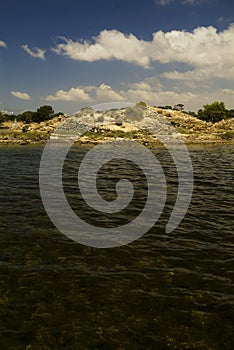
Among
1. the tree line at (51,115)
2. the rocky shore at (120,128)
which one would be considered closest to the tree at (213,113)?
the tree line at (51,115)

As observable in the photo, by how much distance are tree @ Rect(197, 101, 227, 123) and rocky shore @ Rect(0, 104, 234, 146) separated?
22464 mm

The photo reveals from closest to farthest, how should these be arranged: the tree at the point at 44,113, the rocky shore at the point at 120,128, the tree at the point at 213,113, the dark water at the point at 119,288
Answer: the dark water at the point at 119,288 < the rocky shore at the point at 120,128 < the tree at the point at 44,113 < the tree at the point at 213,113

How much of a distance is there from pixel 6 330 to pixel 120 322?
3.64m

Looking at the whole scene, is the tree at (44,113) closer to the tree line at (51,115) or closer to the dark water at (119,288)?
the tree line at (51,115)

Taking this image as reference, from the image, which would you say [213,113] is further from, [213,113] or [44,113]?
[44,113]

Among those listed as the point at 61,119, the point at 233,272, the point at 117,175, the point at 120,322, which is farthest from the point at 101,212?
the point at 61,119

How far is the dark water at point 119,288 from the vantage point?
9.27 meters

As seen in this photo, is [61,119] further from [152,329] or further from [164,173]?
[152,329]

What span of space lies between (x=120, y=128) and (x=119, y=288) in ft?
379

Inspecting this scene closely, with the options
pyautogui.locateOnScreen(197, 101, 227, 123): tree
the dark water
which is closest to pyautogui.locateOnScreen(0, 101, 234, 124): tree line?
pyautogui.locateOnScreen(197, 101, 227, 123): tree

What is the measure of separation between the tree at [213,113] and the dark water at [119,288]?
168126mm

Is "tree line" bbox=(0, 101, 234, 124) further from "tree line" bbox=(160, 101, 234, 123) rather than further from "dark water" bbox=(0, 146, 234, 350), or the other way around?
"dark water" bbox=(0, 146, 234, 350)

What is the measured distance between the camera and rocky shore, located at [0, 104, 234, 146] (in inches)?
4104

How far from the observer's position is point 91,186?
3178 cm
